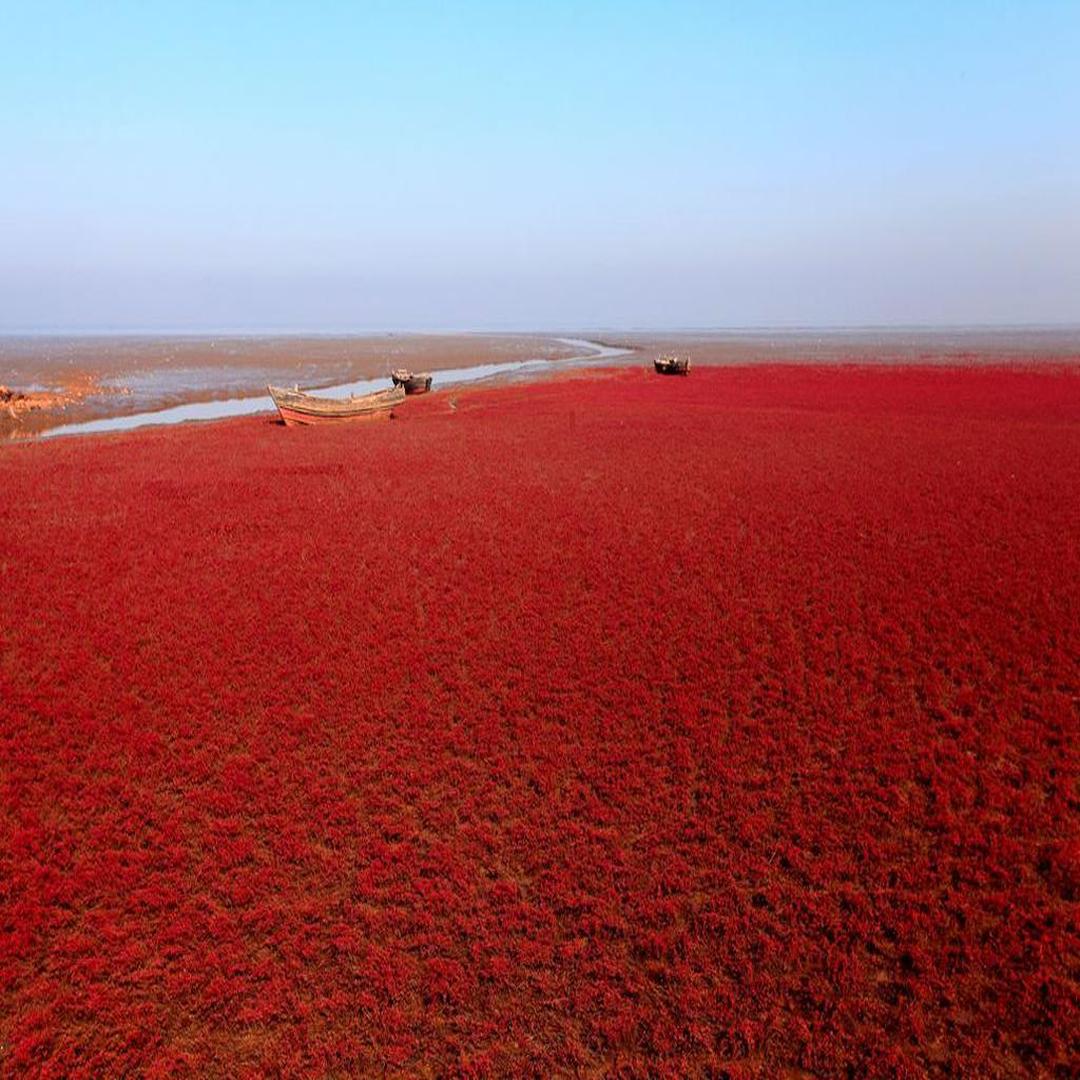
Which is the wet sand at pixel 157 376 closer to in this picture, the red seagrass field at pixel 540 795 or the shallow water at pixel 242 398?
the shallow water at pixel 242 398

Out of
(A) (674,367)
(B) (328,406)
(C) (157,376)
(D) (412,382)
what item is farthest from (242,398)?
(A) (674,367)

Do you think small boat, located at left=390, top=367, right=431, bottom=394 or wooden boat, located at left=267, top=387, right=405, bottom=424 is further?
small boat, located at left=390, top=367, right=431, bottom=394

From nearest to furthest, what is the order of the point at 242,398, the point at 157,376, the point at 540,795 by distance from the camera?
1. the point at 540,795
2. the point at 242,398
3. the point at 157,376

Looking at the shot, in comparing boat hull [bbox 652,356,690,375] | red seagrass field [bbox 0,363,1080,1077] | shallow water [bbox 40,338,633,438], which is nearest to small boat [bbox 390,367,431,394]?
shallow water [bbox 40,338,633,438]

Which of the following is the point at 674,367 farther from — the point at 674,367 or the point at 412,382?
the point at 412,382

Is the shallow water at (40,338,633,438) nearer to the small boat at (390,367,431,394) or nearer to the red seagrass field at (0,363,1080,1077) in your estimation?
the small boat at (390,367,431,394)

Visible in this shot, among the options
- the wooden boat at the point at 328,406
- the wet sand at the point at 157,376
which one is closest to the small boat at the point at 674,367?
the wet sand at the point at 157,376
